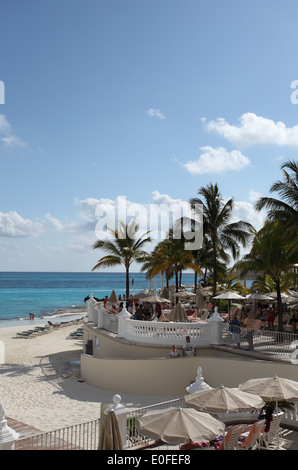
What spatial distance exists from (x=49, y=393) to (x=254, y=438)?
34.1 feet

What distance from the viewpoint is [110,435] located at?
7988 millimetres

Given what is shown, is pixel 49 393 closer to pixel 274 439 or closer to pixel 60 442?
pixel 60 442

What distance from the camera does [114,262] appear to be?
28984 mm

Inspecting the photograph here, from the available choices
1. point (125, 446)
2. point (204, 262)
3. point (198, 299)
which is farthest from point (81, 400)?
point (204, 262)

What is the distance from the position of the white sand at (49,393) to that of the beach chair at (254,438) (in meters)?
5.93

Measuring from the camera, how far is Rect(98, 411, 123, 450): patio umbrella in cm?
791

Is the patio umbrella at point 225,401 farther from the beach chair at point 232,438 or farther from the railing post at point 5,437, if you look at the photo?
the railing post at point 5,437

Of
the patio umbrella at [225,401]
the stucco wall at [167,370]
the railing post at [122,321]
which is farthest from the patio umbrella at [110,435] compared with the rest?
the railing post at [122,321]

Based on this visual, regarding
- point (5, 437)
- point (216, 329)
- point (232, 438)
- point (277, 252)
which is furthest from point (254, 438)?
point (277, 252)

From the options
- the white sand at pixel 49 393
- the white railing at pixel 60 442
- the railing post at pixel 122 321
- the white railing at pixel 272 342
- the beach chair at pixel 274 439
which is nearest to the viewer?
the white railing at pixel 60 442

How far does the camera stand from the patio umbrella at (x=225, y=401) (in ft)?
29.1

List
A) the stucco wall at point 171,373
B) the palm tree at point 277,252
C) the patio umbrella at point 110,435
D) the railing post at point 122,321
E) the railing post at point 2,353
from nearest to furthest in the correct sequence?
the patio umbrella at point 110,435, the stucco wall at point 171,373, the railing post at point 122,321, the palm tree at point 277,252, the railing post at point 2,353

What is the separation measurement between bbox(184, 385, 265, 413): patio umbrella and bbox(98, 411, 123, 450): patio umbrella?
6.25 ft

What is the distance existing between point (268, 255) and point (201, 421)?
11757 mm
